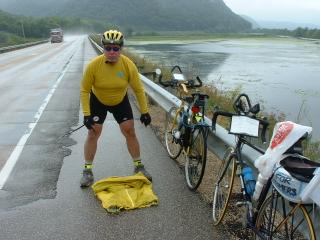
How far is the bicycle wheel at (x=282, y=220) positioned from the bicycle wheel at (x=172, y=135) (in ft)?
8.74

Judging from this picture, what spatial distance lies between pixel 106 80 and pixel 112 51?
0.38 m

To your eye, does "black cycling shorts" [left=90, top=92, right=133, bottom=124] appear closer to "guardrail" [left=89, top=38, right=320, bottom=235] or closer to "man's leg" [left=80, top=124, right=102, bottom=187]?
"man's leg" [left=80, top=124, right=102, bottom=187]

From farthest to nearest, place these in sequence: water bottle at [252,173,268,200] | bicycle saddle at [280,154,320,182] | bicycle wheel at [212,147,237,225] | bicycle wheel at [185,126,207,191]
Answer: bicycle wheel at [185,126,207,191], bicycle wheel at [212,147,237,225], water bottle at [252,173,268,200], bicycle saddle at [280,154,320,182]

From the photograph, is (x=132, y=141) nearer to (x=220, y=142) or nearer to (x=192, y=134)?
(x=192, y=134)

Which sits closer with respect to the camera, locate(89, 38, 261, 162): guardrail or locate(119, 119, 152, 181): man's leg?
locate(89, 38, 261, 162): guardrail

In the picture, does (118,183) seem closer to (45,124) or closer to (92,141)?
(92,141)

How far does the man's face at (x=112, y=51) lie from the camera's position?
4934 mm

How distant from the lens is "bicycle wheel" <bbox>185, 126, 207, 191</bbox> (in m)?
4.84

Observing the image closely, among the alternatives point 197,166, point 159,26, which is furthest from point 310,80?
point 159,26

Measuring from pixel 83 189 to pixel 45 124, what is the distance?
404 centimetres

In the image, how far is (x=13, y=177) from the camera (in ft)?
18.4

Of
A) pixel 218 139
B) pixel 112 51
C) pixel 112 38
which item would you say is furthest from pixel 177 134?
pixel 112 38

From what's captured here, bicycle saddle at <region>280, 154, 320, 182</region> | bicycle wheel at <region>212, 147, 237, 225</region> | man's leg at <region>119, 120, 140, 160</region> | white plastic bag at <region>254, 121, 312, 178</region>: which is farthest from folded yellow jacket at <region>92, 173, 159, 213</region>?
bicycle saddle at <region>280, 154, 320, 182</region>

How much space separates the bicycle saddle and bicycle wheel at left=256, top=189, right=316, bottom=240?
0.73 ft
